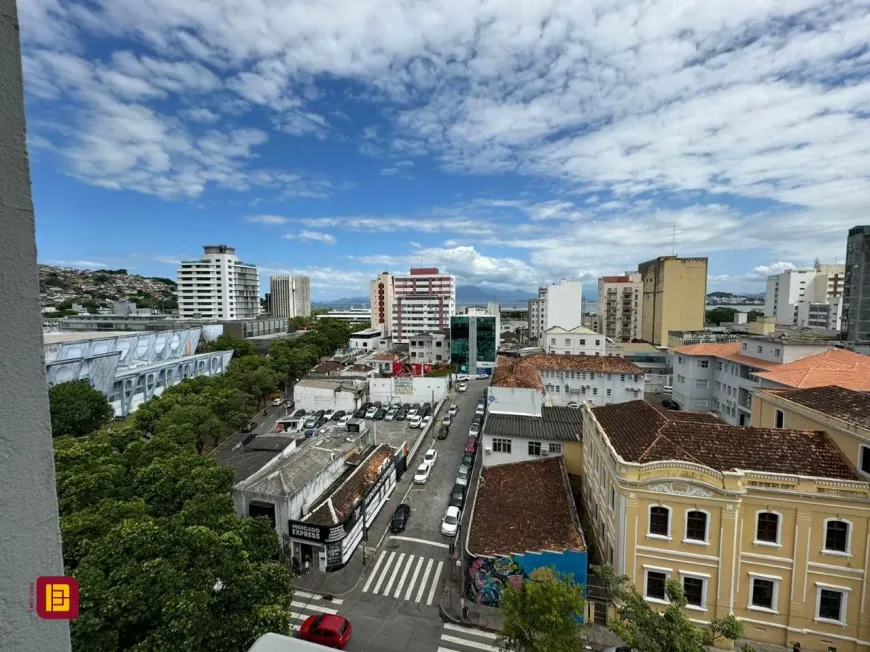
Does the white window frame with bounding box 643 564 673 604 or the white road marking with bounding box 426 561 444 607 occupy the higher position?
the white window frame with bounding box 643 564 673 604

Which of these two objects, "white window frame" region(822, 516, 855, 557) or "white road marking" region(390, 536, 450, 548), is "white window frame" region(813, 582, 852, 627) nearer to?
"white window frame" region(822, 516, 855, 557)

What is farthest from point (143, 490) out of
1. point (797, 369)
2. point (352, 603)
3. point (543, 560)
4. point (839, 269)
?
point (839, 269)

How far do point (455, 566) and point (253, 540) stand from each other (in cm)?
986

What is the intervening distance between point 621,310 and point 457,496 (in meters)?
69.3

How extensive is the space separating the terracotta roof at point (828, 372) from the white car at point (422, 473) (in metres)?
23.2

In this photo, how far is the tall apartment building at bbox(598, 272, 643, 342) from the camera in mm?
79688

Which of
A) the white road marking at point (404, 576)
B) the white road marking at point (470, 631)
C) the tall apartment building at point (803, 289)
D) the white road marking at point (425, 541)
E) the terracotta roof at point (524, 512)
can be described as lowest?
the white road marking at point (470, 631)

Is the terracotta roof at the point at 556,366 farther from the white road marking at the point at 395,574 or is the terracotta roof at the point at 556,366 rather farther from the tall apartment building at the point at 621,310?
the tall apartment building at the point at 621,310

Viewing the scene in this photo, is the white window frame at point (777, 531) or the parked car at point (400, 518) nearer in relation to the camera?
the white window frame at point (777, 531)

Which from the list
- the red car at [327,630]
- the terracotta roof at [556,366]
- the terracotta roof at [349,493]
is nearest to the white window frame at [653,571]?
the red car at [327,630]

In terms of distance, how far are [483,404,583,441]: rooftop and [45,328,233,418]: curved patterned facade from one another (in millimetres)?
33749

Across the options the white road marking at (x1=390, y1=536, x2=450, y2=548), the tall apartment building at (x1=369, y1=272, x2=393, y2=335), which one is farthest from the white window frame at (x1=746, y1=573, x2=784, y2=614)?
the tall apartment building at (x1=369, y1=272, x2=393, y2=335)

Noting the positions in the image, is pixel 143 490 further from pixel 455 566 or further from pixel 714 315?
pixel 714 315

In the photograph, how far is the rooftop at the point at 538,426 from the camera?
79.2 feet
